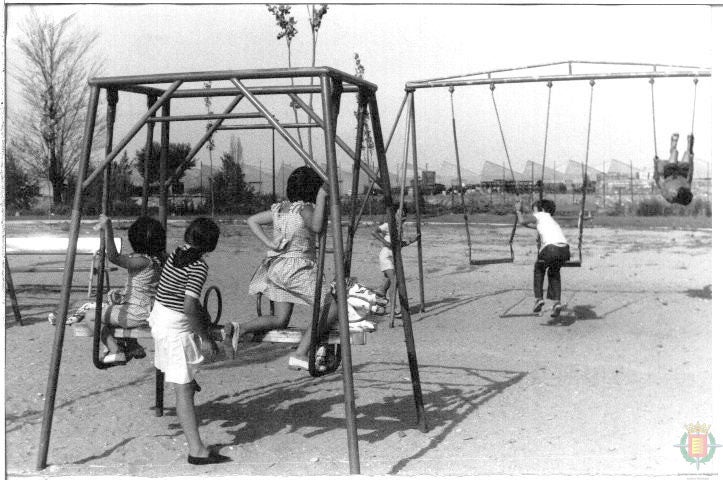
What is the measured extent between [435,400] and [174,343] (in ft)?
7.34

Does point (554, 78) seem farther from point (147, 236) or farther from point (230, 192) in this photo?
point (230, 192)

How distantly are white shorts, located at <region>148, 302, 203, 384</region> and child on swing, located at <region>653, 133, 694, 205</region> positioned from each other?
846 cm

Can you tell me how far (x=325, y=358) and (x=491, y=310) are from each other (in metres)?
5.62

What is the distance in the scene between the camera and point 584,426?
5281 mm

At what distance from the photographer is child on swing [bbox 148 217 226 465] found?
4.51 m

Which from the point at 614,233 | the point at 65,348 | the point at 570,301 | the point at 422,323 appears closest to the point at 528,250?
the point at 614,233

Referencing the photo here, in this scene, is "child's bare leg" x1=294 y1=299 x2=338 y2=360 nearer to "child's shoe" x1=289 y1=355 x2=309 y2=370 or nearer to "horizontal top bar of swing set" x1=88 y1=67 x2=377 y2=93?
"child's shoe" x1=289 y1=355 x2=309 y2=370

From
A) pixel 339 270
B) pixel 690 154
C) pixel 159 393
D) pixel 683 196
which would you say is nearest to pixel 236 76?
pixel 339 270

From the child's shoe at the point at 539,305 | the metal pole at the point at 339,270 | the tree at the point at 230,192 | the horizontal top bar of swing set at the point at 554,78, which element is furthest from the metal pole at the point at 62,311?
the tree at the point at 230,192

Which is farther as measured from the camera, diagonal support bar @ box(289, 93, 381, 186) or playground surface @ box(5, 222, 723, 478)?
playground surface @ box(5, 222, 723, 478)

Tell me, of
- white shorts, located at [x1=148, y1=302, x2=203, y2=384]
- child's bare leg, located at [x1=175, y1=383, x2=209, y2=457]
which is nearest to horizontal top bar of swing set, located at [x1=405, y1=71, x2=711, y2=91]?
white shorts, located at [x1=148, y1=302, x2=203, y2=384]

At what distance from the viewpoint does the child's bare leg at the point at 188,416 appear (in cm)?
452

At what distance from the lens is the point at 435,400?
19.6 feet

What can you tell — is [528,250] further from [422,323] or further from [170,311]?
[170,311]
